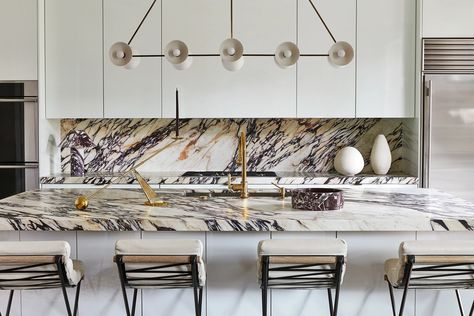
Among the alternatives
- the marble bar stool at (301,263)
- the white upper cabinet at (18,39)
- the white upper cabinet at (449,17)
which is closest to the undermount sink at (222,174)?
the white upper cabinet at (18,39)

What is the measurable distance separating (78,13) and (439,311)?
11.2 feet

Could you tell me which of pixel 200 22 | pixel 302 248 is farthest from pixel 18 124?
pixel 302 248

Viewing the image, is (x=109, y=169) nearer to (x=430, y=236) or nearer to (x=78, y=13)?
(x=78, y=13)

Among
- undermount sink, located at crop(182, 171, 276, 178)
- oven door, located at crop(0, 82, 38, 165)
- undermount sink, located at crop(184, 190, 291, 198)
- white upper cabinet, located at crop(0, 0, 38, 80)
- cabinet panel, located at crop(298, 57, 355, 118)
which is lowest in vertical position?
undermount sink, located at crop(184, 190, 291, 198)

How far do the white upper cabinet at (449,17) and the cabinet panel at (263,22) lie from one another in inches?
40.0

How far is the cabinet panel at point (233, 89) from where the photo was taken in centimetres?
463

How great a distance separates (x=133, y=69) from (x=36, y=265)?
2547 mm

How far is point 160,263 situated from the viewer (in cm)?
238

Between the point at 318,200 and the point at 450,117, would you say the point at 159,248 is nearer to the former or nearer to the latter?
the point at 318,200

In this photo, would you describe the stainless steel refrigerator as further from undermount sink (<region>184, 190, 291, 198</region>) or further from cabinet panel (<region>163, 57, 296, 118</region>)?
undermount sink (<region>184, 190, 291, 198</region>)

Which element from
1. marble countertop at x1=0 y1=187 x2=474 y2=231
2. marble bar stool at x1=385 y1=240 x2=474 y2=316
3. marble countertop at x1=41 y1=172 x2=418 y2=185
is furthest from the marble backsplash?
marble bar stool at x1=385 y1=240 x2=474 y2=316

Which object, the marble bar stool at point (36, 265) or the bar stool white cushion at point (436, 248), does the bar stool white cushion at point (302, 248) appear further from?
the marble bar stool at point (36, 265)

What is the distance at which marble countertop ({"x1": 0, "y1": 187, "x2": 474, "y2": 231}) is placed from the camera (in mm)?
2510

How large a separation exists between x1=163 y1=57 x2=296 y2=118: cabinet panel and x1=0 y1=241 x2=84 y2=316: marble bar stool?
2371mm
